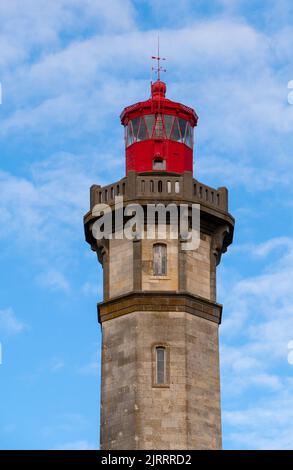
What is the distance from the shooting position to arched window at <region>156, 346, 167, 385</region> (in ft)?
270

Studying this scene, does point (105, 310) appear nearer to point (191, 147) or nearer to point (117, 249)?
point (117, 249)

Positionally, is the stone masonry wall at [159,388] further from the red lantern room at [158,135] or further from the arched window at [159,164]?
the red lantern room at [158,135]

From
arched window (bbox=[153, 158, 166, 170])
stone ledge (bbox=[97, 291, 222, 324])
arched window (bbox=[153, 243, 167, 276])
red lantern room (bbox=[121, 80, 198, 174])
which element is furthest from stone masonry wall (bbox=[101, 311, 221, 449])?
red lantern room (bbox=[121, 80, 198, 174])

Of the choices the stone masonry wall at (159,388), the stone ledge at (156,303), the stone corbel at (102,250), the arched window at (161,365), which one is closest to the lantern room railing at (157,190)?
the stone corbel at (102,250)

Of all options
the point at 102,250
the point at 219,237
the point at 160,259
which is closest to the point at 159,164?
Answer: the point at 219,237

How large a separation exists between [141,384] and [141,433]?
1.88m

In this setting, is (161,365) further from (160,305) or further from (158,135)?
(158,135)

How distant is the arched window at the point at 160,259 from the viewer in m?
84.0

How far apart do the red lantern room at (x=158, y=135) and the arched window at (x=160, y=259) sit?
3338 millimetres

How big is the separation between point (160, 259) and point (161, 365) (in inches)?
165
